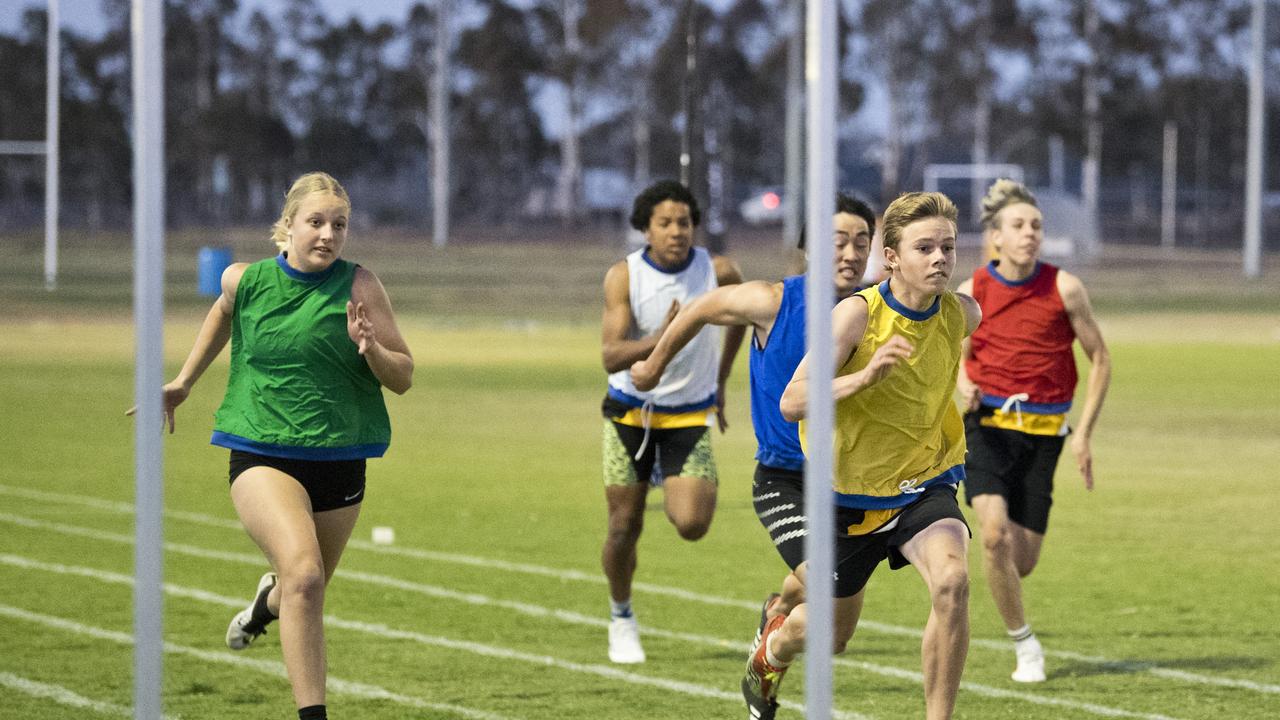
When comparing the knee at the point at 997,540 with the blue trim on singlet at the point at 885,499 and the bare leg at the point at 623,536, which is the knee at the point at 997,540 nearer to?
the bare leg at the point at 623,536

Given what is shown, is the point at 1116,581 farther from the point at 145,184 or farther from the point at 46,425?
the point at 46,425

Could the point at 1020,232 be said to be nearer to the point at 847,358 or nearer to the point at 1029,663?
the point at 1029,663

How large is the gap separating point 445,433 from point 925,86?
64.6 meters

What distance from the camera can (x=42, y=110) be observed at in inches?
2997

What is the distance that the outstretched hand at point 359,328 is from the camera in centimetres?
665

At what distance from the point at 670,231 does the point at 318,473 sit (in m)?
2.82

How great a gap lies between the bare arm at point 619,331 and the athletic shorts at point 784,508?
1.12m

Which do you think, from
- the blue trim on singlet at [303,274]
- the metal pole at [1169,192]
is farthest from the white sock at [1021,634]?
the metal pole at [1169,192]

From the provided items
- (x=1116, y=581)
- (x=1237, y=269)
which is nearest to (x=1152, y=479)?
(x=1116, y=581)

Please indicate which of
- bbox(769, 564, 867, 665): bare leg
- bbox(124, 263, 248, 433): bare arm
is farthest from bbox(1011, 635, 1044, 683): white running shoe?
bbox(124, 263, 248, 433): bare arm

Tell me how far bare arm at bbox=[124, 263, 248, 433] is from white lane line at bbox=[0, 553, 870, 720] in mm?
2410

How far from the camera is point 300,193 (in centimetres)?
688

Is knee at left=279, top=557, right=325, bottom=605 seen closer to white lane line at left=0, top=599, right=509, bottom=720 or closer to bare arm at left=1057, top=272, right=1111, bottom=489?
white lane line at left=0, top=599, right=509, bottom=720

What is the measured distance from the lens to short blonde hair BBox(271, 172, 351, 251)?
6.86 meters
